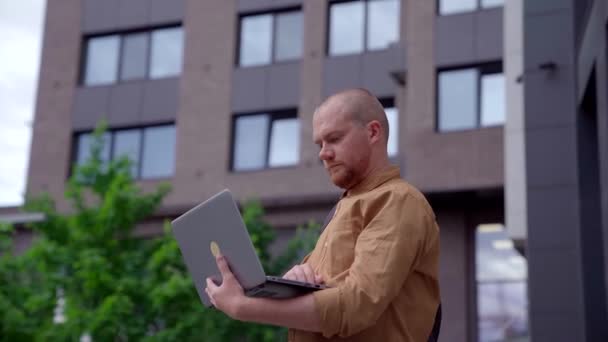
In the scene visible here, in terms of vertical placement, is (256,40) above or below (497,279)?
above

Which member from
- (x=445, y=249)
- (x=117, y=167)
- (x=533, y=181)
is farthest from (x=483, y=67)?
(x=533, y=181)

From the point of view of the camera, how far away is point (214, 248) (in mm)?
3570

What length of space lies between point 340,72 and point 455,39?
3549mm

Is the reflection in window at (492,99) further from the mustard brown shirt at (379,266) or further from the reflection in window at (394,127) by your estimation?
the mustard brown shirt at (379,266)

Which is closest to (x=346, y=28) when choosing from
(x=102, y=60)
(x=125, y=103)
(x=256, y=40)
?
(x=256, y=40)

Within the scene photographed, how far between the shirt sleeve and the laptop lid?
0.27m

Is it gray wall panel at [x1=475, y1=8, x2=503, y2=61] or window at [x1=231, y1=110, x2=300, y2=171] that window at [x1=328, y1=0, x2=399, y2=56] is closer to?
window at [x1=231, y1=110, x2=300, y2=171]

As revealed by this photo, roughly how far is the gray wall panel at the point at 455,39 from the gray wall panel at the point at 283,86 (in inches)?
171

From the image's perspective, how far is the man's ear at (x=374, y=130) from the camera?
3.68 meters

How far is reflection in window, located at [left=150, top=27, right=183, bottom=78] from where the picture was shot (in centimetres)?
2997

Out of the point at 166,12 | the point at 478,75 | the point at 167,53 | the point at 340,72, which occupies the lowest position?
the point at 478,75

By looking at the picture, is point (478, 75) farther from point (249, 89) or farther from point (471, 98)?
point (249, 89)

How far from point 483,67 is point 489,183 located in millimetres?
3195

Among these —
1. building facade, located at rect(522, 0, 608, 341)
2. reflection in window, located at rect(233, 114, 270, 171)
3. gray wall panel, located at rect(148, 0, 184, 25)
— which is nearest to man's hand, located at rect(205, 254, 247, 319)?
building facade, located at rect(522, 0, 608, 341)
